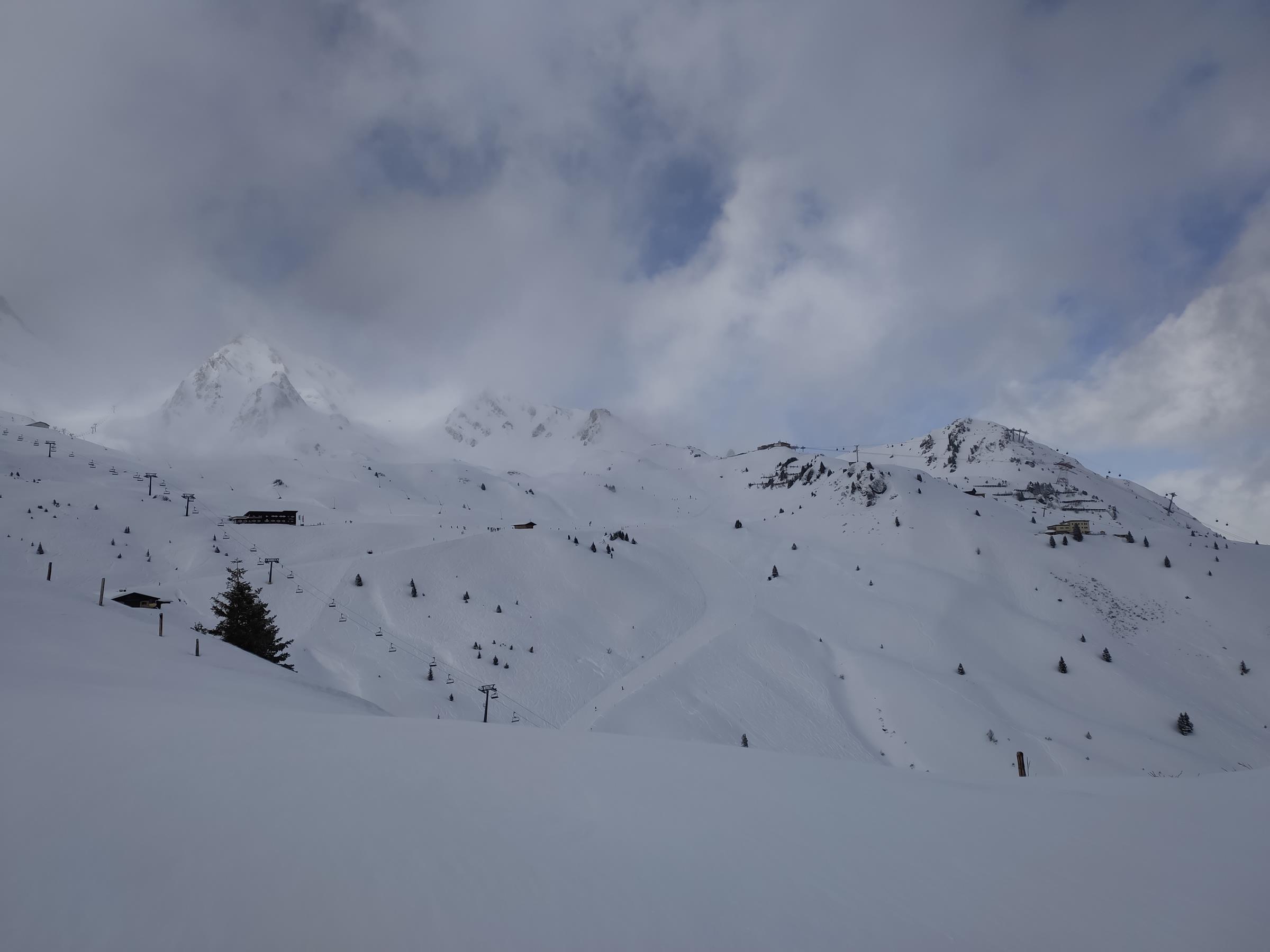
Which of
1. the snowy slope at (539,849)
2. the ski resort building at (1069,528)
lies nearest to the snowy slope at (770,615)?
the ski resort building at (1069,528)

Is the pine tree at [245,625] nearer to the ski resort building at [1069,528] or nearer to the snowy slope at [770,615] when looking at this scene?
the snowy slope at [770,615]

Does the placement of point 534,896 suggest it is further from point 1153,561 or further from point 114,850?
point 1153,561

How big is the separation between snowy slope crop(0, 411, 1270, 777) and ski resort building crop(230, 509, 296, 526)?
433cm

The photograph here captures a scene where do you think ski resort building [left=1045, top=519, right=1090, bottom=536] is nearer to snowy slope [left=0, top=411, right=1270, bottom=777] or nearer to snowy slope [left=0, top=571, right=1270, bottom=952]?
snowy slope [left=0, top=411, right=1270, bottom=777]

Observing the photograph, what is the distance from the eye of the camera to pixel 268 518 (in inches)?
2933

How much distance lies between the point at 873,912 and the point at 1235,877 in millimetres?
4347

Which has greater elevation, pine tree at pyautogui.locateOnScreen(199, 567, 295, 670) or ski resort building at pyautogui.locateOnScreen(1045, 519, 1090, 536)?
ski resort building at pyautogui.locateOnScreen(1045, 519, 1090, 536)

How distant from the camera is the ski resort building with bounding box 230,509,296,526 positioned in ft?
238

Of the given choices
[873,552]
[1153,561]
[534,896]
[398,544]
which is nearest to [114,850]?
[534,896]

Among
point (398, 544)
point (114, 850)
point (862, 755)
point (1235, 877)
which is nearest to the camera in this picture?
point (114, 850)

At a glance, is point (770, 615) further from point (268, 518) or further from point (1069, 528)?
point (268, 518)

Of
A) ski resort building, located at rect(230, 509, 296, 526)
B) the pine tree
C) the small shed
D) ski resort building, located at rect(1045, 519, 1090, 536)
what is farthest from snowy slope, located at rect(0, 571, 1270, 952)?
ski resort building, located at rect(1045, 519, 1090, 536)

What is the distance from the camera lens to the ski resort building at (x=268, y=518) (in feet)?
238

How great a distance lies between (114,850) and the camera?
371 cm
